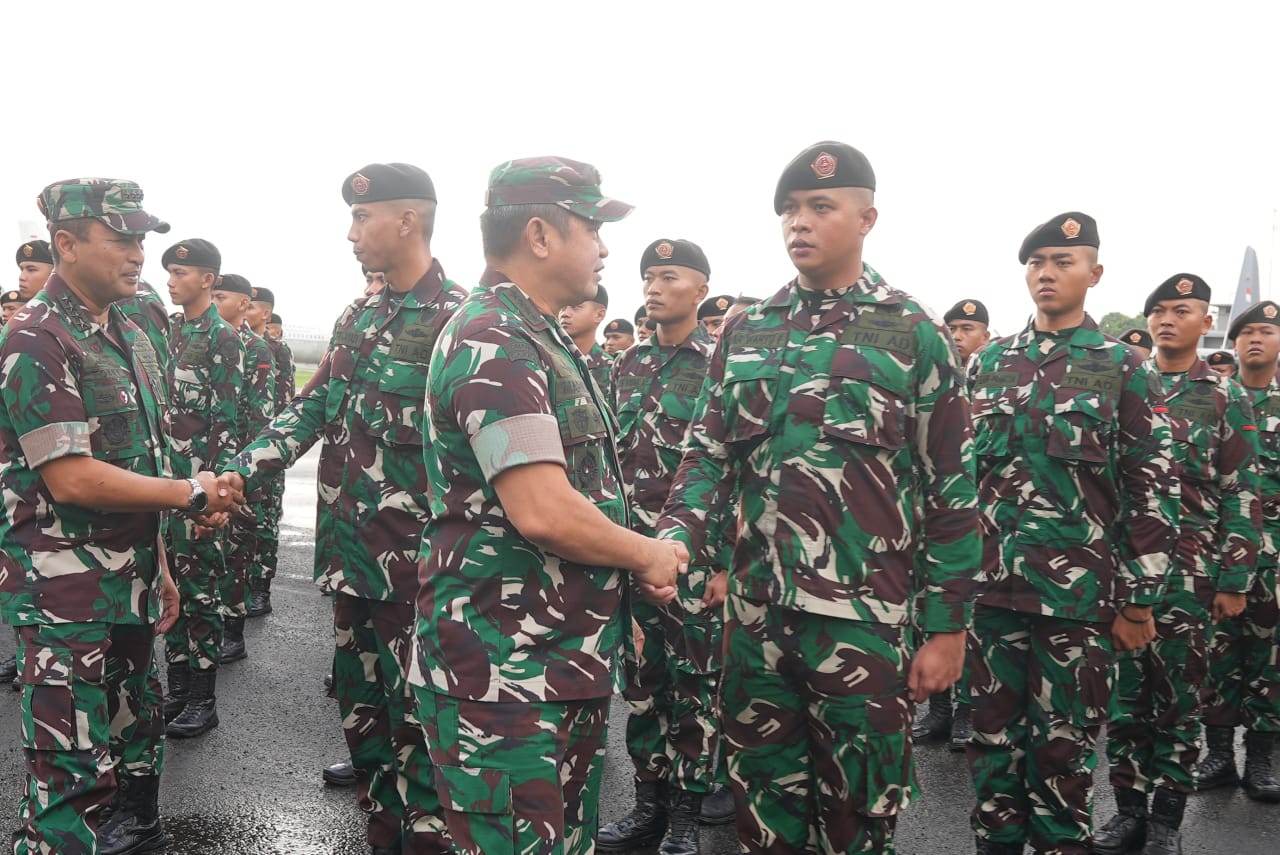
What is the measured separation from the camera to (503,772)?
81.5 inches

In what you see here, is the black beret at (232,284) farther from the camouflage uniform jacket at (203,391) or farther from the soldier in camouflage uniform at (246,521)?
the camouflage uniform jacket at (203,391)

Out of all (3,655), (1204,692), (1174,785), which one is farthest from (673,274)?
(3,655)

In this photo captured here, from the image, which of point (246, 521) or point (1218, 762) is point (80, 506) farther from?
point (1218, 762)

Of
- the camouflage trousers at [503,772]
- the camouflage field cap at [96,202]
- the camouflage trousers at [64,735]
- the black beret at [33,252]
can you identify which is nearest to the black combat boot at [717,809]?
the camouflage trousers at [503,772]

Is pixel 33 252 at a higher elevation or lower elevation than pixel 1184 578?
higher

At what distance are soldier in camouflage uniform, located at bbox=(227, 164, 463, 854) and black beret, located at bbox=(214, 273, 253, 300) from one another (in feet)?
15.1

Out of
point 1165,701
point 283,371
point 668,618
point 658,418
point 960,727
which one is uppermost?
point 658,418

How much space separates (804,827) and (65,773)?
236 centimetres

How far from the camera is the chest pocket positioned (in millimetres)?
2666

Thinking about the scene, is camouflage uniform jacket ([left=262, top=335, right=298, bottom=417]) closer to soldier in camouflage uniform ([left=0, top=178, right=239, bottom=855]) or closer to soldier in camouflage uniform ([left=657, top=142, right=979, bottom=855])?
soldier in camouflage uniform ([left=0, top=178, right=239, bottom=855])

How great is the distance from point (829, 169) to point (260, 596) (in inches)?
255

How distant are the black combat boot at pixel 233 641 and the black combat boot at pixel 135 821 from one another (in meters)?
2.58

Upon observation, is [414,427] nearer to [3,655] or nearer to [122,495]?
[122,495]

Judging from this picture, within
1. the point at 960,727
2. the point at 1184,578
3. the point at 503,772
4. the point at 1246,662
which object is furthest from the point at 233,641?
the point at 1246,662
